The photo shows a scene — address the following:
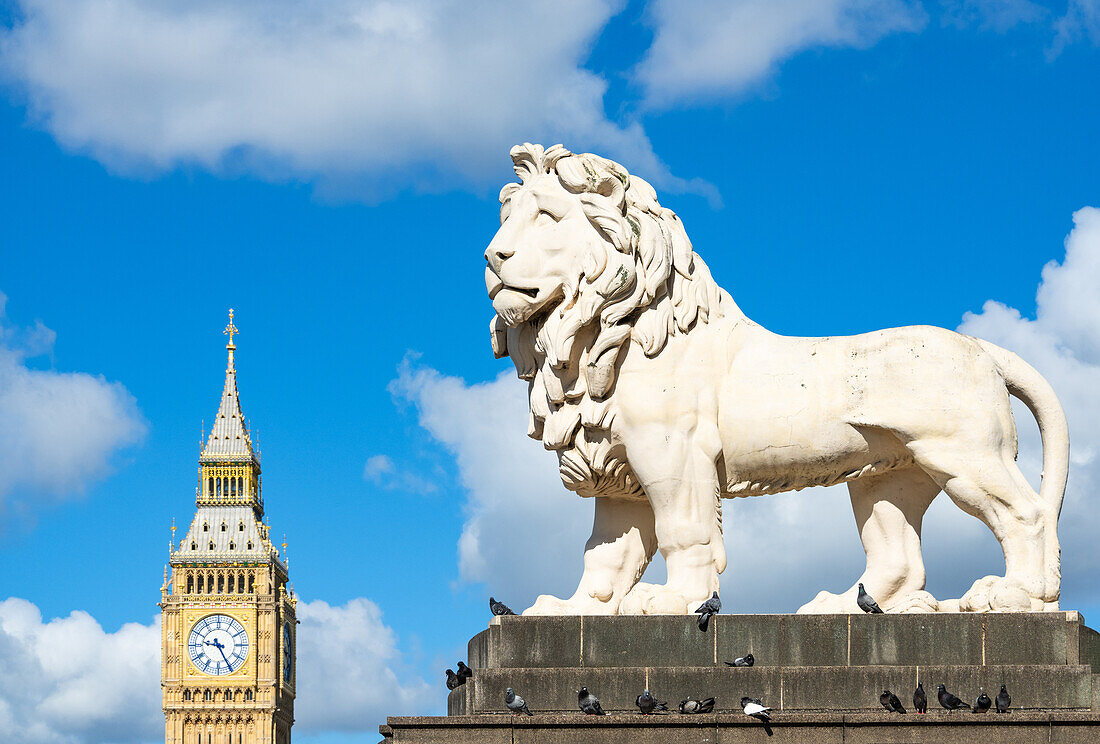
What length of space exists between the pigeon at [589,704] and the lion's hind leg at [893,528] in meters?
2.77

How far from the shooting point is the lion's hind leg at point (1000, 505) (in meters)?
17.0

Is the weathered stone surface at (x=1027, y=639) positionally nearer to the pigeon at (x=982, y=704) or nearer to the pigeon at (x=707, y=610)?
the pigeon at (x=982, y=704)

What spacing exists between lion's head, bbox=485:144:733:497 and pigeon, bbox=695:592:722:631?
1.76 m

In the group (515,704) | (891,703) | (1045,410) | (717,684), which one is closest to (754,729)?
(717,684)

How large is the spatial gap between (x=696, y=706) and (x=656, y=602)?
1.35m

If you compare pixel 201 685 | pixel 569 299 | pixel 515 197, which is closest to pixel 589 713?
pixel 569 299

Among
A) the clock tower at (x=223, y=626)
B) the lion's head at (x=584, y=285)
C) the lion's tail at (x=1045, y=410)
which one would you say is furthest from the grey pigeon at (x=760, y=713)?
the clock tower at (x=223, y=626)

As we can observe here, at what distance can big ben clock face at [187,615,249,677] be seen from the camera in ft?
571

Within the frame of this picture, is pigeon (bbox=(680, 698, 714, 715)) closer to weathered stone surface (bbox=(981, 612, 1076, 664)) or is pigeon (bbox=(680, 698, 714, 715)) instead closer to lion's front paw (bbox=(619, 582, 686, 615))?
lion's front paw (bbox=(619, 582, 686, 615))

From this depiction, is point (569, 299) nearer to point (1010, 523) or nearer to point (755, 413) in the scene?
point (755, 413)

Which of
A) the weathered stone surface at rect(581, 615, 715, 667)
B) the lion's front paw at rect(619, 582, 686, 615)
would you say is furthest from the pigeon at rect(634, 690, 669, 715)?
the lion's front paw at rect(619, 582, 686, 615)

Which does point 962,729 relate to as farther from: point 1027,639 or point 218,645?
point 218,645

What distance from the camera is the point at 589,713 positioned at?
16.1 metres

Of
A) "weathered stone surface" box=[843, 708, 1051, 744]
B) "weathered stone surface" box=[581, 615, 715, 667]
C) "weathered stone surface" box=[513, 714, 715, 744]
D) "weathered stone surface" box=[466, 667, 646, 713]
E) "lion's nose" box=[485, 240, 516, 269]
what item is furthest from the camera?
"lion's nose" box=[485, 240, 516, 269]
